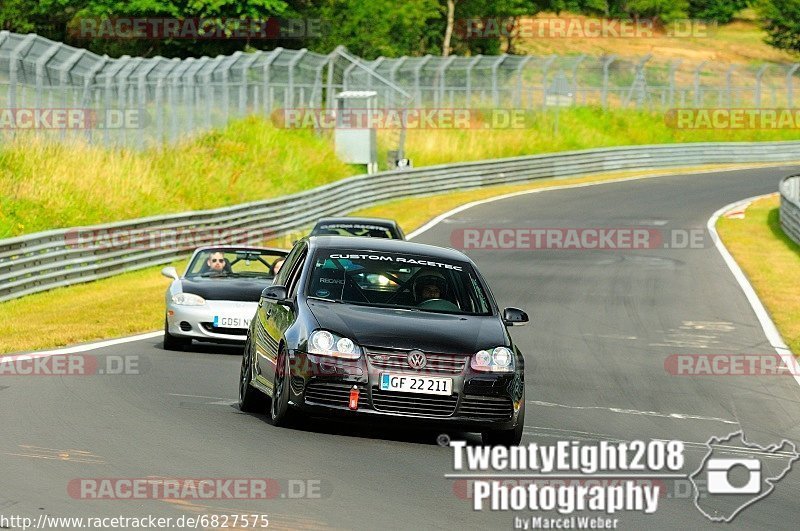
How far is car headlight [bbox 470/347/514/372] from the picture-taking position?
10172 mm

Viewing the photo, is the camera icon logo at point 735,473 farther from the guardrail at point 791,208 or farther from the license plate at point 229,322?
the guardrail at point 791,208

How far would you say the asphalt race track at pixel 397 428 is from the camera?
7.92 meters

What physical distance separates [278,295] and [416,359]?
58.7 inches

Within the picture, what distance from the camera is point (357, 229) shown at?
21.8 meters

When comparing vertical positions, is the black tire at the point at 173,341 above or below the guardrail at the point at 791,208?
above

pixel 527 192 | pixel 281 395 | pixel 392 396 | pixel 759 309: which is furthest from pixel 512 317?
pixel 527 192

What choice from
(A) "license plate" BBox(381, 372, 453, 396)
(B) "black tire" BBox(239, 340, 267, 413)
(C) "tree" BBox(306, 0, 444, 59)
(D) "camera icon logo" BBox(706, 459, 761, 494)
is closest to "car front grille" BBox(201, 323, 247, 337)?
(B) "black tire" BBox(239, 340, 267, 413)

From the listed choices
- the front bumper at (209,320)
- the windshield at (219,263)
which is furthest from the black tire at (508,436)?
the windshield at (219,263)

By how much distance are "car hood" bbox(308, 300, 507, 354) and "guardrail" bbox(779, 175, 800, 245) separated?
74.8 ft

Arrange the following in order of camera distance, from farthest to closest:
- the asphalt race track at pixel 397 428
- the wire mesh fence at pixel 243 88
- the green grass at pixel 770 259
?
the wire mesh fence at pixel 243 88
the green grass at pixel 770 259
the asphalt race track at pixel 397 428

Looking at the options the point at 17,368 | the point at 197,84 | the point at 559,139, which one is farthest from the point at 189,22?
the point at 17,368

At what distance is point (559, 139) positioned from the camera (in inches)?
2334

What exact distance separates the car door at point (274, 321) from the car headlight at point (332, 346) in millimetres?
543

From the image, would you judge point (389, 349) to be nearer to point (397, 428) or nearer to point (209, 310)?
point (397, 428)
